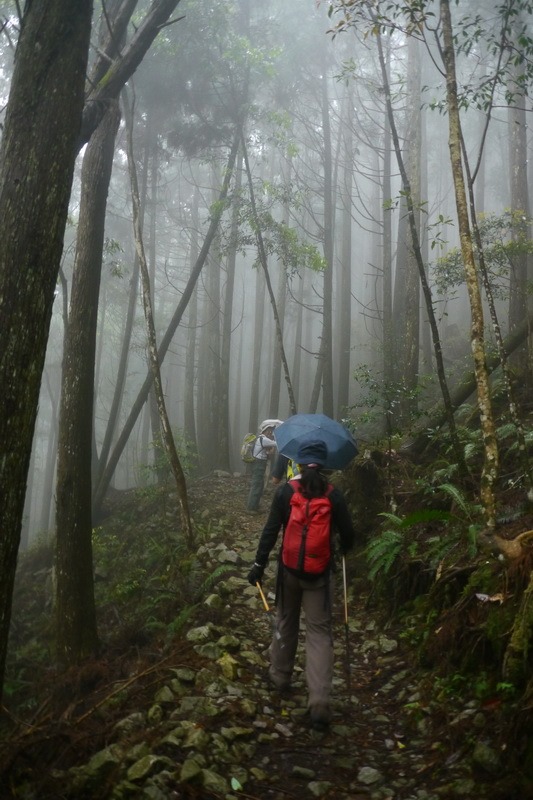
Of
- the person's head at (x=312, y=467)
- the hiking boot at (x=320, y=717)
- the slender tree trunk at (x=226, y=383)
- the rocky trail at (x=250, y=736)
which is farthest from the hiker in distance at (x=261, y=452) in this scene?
the hiking boot at (x=320, y=717)

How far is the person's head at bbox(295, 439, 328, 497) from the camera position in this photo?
4832 millimetres

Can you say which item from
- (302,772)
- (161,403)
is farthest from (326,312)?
(302,772)

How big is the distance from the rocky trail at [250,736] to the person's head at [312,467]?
1.48 meters

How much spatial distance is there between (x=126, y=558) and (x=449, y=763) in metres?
8.52

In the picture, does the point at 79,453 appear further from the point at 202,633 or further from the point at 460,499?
the point at 460,499

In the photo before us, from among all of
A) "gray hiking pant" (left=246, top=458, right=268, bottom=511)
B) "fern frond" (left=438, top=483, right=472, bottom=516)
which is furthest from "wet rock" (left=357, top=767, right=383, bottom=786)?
"gray hiking pant" (left=246, top=458, right=268, bottom=511)

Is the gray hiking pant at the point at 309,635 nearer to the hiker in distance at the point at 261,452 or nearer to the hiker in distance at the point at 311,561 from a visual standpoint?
the hiker in distance at the point at 311,561

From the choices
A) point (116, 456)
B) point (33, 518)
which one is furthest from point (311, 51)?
point (33, 518)

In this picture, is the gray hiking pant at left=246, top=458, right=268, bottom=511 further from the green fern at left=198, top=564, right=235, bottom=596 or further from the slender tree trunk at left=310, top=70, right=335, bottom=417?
the slender tree trunk at left=310, top=70, right=335, bottom=417

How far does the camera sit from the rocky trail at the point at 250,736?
12.3 ft

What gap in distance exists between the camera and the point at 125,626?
24.0ft

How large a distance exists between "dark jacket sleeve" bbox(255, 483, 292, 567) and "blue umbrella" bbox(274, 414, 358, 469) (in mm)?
1400

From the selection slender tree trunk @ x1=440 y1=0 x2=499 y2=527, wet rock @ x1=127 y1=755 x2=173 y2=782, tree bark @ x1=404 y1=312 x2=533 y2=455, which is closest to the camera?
wet rock @ x1=127 y1=755 x2=173 y2=782

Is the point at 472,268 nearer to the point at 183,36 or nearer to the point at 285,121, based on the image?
the point at 285,121
